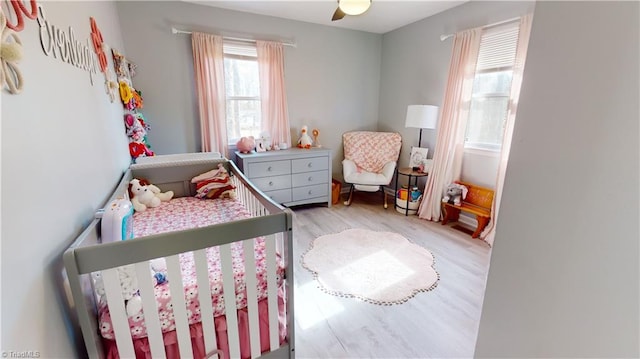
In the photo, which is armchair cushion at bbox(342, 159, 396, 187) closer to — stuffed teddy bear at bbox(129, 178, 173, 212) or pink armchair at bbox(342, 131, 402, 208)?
pink armchair at bbox(342, 131, 402, 208)

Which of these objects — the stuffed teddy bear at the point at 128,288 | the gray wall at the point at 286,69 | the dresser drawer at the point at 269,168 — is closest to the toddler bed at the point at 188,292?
the stuffed teddy bear at the point at 128,288

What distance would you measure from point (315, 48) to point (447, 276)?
10.1ft

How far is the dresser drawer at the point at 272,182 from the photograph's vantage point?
3152mm

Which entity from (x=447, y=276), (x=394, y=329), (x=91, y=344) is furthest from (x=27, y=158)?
(x=447, y=276)

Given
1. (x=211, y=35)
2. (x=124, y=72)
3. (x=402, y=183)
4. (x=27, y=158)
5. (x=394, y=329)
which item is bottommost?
(x=394, y=329)

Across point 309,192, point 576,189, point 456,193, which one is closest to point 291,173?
point 309,192

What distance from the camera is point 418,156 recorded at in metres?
3.42

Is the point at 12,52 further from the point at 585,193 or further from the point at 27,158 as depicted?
the point at 585,193

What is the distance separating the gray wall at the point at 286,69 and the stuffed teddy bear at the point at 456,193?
1.69m

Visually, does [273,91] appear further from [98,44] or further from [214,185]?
[98,44]

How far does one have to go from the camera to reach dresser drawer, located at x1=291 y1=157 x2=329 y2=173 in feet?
11.0

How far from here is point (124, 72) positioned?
241cm

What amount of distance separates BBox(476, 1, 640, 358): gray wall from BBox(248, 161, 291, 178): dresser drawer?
277cm

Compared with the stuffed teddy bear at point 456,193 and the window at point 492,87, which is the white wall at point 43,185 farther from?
the window at point 492,87
